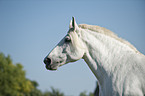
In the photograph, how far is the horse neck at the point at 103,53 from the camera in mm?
4379

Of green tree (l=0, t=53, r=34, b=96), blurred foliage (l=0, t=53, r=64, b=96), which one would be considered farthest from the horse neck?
green tree (l=0, t=53, r=34, b=96)

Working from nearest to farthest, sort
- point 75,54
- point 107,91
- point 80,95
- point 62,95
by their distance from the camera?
point 107,91 < point 75,54 < point 62,95 < point 80,95

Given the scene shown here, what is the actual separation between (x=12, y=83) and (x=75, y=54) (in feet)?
178

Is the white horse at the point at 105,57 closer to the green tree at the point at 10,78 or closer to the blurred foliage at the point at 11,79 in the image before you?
the blurred foliage at the point at 11,79

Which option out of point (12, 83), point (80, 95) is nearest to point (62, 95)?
point (80, 95)

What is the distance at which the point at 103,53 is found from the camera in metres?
4.59

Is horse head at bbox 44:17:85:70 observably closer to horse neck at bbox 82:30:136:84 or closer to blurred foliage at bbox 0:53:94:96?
horse neck at bbox 82:30:136:84

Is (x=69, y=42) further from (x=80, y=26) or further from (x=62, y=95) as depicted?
(x=62, y=95)

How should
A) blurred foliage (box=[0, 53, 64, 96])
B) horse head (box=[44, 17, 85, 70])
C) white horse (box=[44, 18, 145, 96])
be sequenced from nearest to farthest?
white horse (box=[44, 18, 145, 96]) < horse head (box=[44, 17, 85, 70]) < blurred foliage (box=[0, 53, 64, 96])

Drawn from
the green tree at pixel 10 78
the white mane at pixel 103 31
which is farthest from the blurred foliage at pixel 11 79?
the white mane at pixel 103 31

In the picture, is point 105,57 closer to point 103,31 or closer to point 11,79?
point 103,31

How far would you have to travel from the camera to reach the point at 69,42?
15.9 feet

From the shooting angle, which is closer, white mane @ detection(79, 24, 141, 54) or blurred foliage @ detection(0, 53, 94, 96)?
white mane @ detection(79, 24, 141, 54)

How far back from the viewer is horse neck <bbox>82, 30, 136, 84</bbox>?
14.4ft
